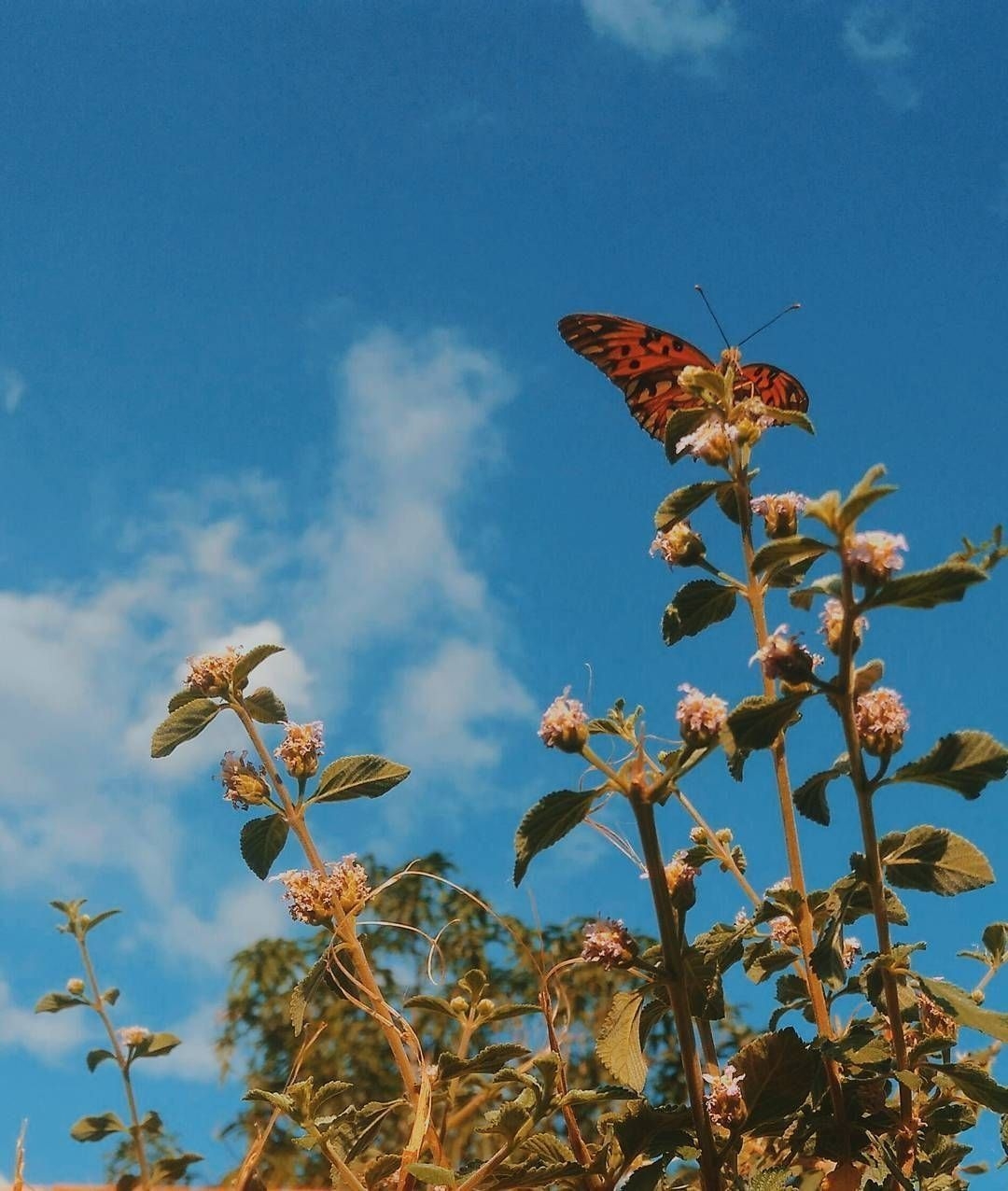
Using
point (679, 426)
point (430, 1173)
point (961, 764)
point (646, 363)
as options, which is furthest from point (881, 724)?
point (646, 363)

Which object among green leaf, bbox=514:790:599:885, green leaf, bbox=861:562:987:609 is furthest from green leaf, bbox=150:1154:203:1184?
green leaf, bbox=861:562:987:609

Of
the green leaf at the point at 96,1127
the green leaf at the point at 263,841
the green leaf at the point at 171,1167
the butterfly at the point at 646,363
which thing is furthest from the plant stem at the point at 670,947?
the butterfly at the point at 646,363

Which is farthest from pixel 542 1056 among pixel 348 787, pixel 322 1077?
pixel 322 1077

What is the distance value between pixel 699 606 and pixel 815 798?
16cm

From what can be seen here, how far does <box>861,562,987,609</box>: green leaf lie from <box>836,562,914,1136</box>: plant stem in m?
0.02

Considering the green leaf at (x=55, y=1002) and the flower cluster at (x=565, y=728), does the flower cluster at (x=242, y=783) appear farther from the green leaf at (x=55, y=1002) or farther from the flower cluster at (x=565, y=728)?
the green leaf at (x=55, y=1002)

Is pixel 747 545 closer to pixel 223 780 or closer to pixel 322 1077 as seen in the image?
pixel 223 780

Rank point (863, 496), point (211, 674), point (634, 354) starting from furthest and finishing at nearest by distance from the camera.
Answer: point (634, 354) → point (211, 674) → point (863, 496)

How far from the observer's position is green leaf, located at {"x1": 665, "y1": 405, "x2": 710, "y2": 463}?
0.97 m

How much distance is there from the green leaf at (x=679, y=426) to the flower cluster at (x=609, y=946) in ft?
1.22

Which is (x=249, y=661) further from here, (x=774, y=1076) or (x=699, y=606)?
(x=774, y=1076)

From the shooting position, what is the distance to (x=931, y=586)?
0.72 meters

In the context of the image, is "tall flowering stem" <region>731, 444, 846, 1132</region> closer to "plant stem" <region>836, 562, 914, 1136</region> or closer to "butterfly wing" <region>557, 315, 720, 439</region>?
"plant stem" <region>836, 562, 914, 1136</region>

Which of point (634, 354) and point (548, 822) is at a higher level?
point (634, 354)
